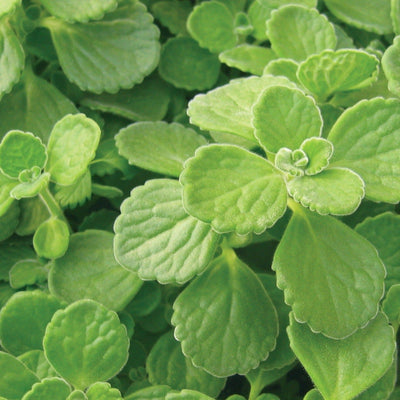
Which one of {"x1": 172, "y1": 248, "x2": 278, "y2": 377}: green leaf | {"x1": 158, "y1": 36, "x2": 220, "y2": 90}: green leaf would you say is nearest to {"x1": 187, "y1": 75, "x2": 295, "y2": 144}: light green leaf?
{"x1": 172, "y1": 248, "x2": 278, "y2": 377}: green leaf

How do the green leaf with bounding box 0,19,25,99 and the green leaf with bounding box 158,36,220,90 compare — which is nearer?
the green leaf with bounding box 0,19,25,99

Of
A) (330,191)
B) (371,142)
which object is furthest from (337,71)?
(330,191)

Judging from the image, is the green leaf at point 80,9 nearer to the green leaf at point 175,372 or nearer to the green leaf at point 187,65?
the green leaf at point 187,65

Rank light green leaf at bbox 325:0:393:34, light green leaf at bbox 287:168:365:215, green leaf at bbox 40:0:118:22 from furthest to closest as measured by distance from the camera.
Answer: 1. light green leaf at bbox 325:0:393:34
2. green leaf at bbox 40:0:118:22
3. light green leaf at bbox 287:168:365:215

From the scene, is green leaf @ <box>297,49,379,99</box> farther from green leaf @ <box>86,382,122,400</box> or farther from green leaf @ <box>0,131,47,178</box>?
green leaf @ <box>86,382,122,400</box>

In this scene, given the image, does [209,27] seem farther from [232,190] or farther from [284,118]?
[232,190]

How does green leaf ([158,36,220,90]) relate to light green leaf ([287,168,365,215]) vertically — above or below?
below

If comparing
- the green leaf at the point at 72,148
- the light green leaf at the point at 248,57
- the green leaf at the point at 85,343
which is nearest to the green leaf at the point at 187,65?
the light green leaf at the point at 248,57

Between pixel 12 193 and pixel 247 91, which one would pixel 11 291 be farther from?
pixel 247 91
